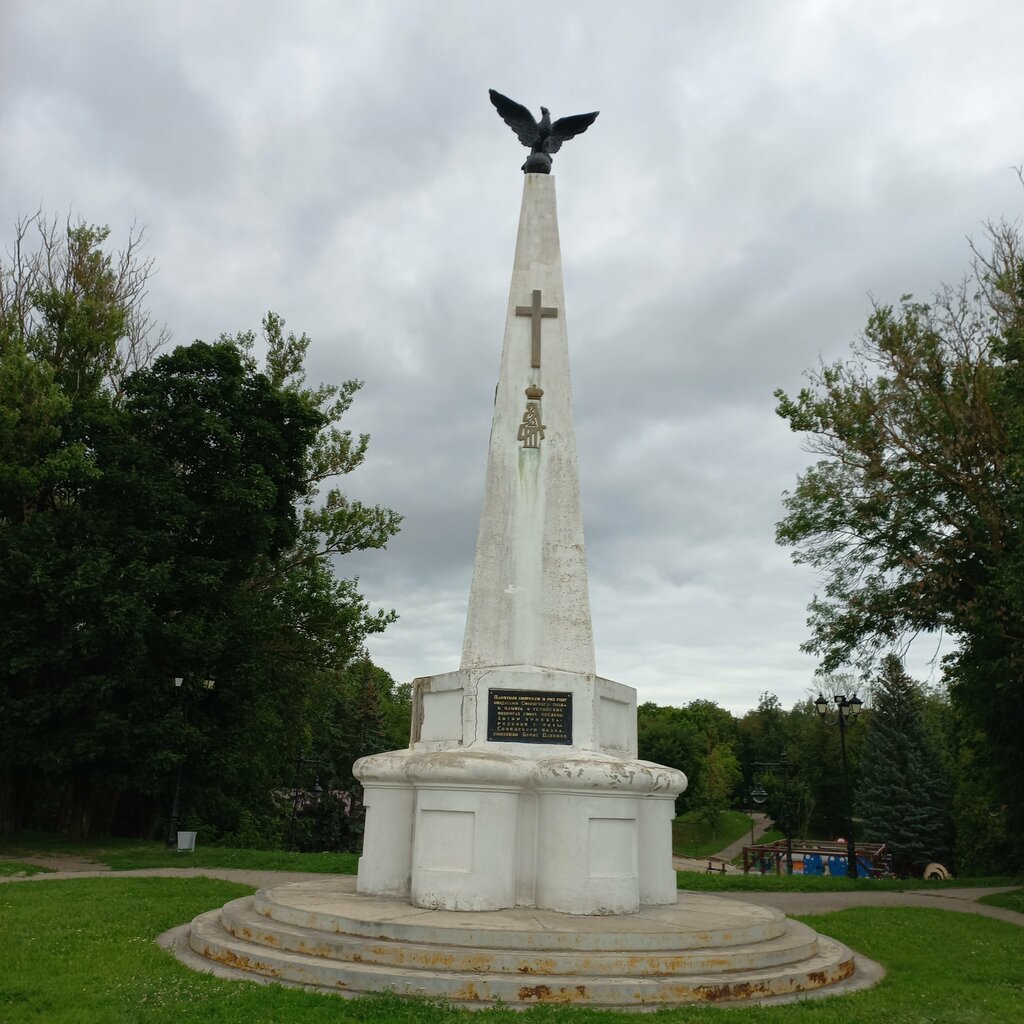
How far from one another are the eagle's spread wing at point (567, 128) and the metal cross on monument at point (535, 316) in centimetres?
226

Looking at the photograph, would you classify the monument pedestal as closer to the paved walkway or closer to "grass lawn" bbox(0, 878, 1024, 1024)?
"grass lawn" bbox(0, 878, 1024, 1024)

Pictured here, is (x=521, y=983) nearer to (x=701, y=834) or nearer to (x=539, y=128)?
(x=539, y=128)

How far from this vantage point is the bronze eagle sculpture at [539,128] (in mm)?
12070

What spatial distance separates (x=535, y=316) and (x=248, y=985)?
788cm

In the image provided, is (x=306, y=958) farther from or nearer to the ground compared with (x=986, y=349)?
nearer to the ground

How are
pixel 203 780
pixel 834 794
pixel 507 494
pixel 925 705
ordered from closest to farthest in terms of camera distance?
pixel 507 494 < pixel 203 780 < pixel 925 705 < pixel 834 794

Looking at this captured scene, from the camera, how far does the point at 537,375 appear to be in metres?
11.2

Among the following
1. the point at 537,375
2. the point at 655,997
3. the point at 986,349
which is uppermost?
the point at 986,349

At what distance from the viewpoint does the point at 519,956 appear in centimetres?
672

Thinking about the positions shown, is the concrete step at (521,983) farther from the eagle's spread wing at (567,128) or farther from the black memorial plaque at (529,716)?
the eagle's spread wing at (567,128)

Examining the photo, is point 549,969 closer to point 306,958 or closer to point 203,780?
point 306,958

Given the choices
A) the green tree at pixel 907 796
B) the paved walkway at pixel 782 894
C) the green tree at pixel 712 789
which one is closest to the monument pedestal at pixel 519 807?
the paved walkway at pixel 782 894

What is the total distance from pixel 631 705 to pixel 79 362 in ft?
62.1

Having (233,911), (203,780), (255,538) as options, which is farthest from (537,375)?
(203,780)
